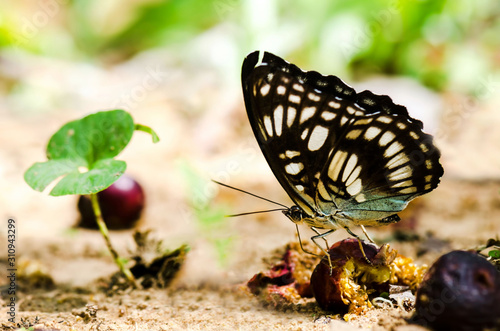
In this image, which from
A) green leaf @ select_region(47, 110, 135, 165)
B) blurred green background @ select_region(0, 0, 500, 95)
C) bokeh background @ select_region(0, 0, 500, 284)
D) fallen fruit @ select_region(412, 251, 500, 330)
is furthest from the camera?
blurred green background @ select_region(0, 0, 500, 95)

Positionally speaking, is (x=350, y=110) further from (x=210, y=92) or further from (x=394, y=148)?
(x=210, y=92)

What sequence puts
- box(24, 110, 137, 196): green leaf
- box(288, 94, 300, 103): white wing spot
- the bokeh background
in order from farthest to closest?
the bokeh background → box(24, 110, 137, 196): green leaf → box(288, 94, 300, 103): white wing spot

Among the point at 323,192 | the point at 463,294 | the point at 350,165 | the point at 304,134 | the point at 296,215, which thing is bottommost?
the point at 463,294

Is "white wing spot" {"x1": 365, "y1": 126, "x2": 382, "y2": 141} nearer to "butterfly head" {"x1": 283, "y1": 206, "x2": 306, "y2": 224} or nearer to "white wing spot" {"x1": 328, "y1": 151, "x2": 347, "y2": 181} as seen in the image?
"white wing spot" {"x1": 328, "y1": 151, "x2": 347, "y2": 181}

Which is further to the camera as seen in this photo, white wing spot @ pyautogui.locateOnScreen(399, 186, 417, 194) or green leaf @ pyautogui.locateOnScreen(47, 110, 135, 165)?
green leaf @ pyautogui.locateOnScreen(47, 110, 135, 165)

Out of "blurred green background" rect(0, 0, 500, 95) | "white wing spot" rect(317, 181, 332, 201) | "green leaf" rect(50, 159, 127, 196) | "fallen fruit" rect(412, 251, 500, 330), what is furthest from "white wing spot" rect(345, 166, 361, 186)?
"blurred green background" rect(0, 0, 500, 95)

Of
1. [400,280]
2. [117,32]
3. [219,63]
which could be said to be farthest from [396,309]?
[117,32]

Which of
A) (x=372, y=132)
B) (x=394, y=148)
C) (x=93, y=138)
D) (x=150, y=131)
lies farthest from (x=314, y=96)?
(x=93, y=138)
